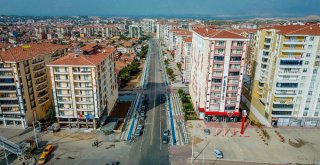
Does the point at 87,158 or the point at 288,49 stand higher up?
the point at 288,49

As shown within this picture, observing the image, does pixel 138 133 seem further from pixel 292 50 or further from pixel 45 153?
pixel 292 50

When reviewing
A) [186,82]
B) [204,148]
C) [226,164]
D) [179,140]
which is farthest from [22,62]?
[186,82]

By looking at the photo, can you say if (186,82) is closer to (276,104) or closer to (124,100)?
(124,100)

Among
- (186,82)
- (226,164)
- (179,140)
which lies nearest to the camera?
(226,164)

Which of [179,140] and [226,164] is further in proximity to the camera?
[179,140]

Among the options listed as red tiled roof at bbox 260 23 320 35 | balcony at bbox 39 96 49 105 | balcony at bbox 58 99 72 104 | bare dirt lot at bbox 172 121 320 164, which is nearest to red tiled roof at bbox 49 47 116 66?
balcony at bbox 58 99 72 104

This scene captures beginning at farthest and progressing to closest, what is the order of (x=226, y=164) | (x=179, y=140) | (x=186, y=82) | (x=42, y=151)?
(x=186, y=82), (x=179, y=140), (x=42, y=151), (x=226, y=164)

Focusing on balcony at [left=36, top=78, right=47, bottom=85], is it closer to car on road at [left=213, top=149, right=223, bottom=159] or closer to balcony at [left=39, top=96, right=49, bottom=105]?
balcony at [left=39, top=96, right=49, bottom=105]
